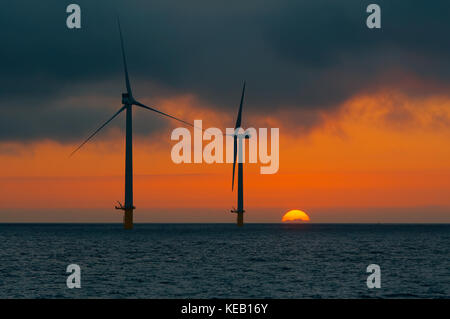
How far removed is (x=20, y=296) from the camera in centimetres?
5181

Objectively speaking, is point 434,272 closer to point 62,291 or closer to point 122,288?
point 122,288

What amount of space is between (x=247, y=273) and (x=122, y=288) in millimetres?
Answer: 19527

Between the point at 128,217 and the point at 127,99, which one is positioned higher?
the point at 127,99

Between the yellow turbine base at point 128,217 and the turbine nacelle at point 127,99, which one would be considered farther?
the yellow turbine base at point 128,217

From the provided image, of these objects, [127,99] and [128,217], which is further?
[128,217]

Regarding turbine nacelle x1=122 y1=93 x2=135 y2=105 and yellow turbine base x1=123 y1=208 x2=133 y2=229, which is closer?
turbine nacelle x1=122 y1=93 x2=135 y2=105

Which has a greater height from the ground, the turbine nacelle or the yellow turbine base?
the turbine nacelle

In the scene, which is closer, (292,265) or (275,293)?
(275,293)

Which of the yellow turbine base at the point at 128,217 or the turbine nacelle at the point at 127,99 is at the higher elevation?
the turbine nacelle at the point at 127,99
